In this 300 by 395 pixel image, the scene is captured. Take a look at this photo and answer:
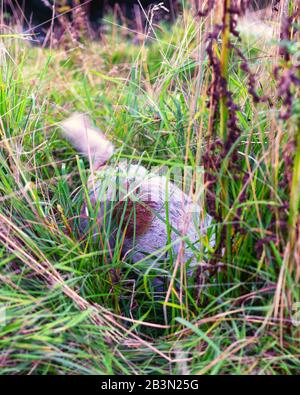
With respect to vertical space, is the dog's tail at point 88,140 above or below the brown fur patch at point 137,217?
above

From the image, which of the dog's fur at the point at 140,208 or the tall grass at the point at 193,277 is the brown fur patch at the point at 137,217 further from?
the tall grass at the point at 193,277

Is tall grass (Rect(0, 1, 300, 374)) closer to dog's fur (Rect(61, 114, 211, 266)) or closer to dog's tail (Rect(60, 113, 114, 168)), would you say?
dog's fur (Rect(61, 114, 211, 266))

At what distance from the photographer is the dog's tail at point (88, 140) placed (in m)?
2.23

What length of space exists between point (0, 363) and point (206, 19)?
3.94ft

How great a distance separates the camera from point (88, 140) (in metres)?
2.19

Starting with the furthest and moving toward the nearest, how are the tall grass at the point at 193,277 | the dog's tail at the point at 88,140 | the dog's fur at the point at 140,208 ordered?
the dog's tail at the point at 88,140, the dog's fur at the point at 140,208, the tall grass at the point at 193,277

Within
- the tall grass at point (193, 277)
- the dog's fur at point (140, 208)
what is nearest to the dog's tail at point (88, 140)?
the dog's fur at point (140, 208)

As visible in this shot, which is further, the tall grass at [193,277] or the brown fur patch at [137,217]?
the brown fur patch at [137,217]

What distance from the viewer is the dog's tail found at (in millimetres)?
2230

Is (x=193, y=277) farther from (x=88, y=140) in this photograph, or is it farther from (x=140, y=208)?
(x=88, y=140)

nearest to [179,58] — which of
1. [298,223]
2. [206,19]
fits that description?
[206,19]

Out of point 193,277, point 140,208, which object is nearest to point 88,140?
point 140,208

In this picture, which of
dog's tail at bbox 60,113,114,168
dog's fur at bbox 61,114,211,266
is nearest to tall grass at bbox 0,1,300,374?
dog's fur at bbox 61,114,211,266

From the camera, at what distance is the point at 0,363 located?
1563mm
